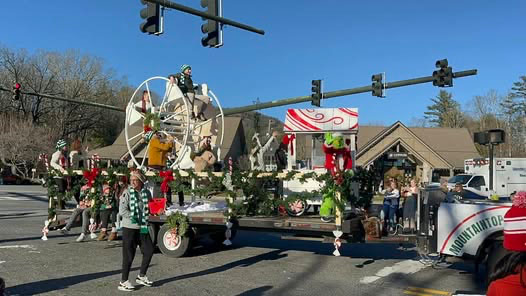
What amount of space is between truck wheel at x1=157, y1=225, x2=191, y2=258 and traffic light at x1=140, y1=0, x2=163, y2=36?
18.2 ft

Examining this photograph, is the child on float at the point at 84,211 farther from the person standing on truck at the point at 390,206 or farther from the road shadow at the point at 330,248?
the person standing on truck at the point at 390,206

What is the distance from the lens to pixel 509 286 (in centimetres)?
294

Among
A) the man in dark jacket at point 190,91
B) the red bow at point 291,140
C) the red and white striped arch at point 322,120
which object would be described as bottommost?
the red bow at point 291,140

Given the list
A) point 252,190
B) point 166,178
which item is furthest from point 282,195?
point 166,178

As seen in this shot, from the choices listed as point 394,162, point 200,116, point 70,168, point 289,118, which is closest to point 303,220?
point 289,118

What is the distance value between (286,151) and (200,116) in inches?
98.5

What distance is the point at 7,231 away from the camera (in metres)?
13.4

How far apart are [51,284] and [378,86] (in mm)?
14833

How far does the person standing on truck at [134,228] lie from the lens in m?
7.25

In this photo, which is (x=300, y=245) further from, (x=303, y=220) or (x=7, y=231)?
(x=7, y=231)

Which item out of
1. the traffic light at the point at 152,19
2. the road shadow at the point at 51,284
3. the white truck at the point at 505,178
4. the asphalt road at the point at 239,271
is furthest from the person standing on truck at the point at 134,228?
the white truck at the point at 505,178

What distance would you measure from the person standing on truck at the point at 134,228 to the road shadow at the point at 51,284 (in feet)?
3.26

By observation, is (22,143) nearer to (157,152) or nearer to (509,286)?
(157,152)

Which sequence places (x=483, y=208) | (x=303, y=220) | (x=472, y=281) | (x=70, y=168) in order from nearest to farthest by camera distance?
(x=483, y=208)
(x=472, y=281)
(x=303, y=220)
(x=70, y=168)
